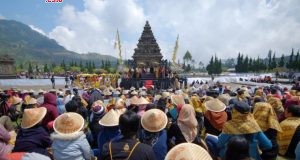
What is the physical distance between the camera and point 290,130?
7.82 metres

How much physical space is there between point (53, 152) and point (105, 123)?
1303 millimetres

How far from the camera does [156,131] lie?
5.29 meters

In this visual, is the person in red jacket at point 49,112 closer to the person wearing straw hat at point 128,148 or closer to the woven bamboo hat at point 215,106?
the woven bamboo hat at point 215,106

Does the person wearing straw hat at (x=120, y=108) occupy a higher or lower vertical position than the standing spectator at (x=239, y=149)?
lower

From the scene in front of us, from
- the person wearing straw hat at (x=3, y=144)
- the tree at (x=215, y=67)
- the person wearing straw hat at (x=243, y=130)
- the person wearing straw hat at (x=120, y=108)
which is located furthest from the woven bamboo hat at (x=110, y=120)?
the tree at (x=215, y=67)

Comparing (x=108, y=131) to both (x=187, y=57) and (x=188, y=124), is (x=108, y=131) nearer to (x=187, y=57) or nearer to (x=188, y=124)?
(x=188, y=124)

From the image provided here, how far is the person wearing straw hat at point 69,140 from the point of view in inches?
198

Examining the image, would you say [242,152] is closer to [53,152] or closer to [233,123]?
[233,123]

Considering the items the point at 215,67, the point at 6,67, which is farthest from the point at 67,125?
the point at 215,67

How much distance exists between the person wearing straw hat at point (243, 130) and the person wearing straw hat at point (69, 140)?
219 cm

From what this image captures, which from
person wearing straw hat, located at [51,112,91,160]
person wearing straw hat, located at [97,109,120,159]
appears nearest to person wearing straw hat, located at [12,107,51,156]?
person wearing straw hat, located at [51,112,91,160]

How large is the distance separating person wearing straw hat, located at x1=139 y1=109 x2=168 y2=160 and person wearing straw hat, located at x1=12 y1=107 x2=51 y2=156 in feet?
5.14

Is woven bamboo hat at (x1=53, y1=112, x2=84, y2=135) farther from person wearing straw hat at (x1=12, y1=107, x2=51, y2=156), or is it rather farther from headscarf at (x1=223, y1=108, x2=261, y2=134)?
headscarf at (x1=223, y1=108, x2=261, y2=134)

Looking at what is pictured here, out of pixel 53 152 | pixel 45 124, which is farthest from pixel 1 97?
pixel 53 152
